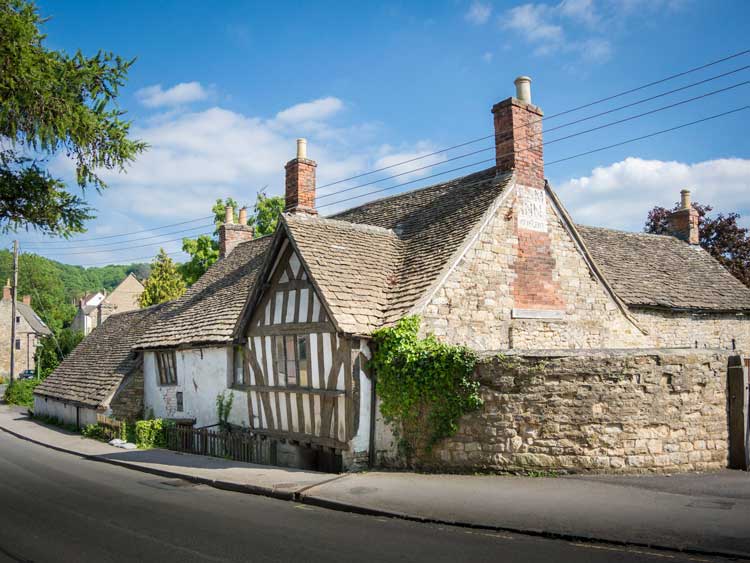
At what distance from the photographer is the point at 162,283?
36.6 meters

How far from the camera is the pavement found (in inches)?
275

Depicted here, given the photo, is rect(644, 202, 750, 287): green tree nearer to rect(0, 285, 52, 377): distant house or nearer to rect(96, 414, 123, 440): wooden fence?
rect(96, 414, 123, 440): wooden fence

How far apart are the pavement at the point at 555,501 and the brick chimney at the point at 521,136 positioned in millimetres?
8251

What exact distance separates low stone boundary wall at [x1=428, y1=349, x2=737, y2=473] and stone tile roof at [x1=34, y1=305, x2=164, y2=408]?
16.3m

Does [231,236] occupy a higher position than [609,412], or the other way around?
[231,236]

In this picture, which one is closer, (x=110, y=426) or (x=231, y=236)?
(x=110, y=426)

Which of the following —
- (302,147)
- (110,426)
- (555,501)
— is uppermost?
(302,147)

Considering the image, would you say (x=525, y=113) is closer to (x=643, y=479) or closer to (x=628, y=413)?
(x=628, y=413)

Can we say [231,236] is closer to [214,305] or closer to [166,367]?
[214,305]

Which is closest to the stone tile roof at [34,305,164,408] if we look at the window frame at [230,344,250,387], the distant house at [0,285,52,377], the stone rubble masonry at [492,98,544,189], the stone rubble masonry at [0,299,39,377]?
the window frame at [230,344,250,387]

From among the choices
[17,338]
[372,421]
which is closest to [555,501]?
[372,421]

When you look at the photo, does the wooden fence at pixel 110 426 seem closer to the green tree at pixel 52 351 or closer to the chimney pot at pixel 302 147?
the chimney pot at pixel 302 147

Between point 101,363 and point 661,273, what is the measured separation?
76.4 feet

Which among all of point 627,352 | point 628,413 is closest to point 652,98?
point 627,352
